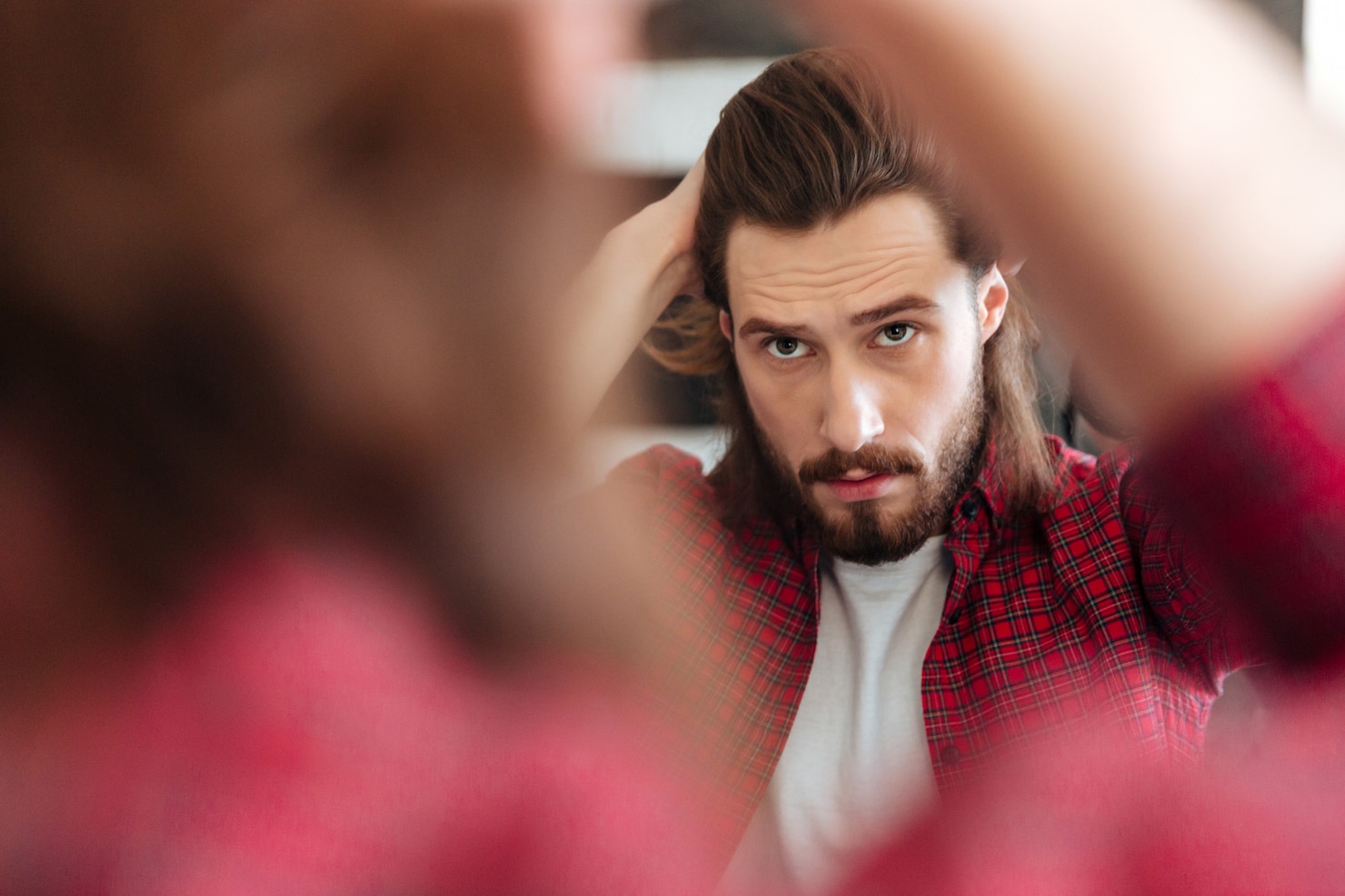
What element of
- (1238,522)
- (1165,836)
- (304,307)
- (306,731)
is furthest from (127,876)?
(1238,522)

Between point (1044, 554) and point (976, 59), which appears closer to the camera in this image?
point (976, 59)

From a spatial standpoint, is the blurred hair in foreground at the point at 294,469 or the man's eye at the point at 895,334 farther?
the man's eye at the point at 895,334

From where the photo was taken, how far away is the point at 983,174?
0.28 metres

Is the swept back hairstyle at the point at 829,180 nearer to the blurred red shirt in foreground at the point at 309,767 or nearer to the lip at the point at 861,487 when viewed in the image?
the lip at the point at 861,487

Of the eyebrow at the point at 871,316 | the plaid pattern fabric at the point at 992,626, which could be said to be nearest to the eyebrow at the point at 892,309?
the eyebrow at the point at 871,316

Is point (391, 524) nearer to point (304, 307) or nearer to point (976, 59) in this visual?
point (304, 307)

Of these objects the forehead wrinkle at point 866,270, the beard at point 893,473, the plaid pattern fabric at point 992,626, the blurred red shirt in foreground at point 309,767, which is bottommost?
the plaid pattern fabric at point 992,626

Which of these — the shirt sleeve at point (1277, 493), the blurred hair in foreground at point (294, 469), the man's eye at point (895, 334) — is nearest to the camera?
the blurred hair in foreground at point (294, 469)

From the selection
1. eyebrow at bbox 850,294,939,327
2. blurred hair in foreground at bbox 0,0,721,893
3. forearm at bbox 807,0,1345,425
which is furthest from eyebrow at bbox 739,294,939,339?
blurred hair in foreground at bbox 0,0,721,893

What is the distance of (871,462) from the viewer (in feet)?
1.54

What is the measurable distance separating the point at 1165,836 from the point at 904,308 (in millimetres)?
246

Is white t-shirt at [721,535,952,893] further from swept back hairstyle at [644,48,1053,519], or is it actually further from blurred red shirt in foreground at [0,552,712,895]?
blurred red shirt in foreground at [0,552,712,895]

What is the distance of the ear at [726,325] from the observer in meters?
0.49

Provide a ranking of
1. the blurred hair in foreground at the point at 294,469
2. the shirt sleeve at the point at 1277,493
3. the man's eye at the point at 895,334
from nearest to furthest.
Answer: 1. the blurred hair in foreground at the point at 294,469
2. the shirt sleeve at the point at 1277,493
3. the man's eye at the point at 895,334
